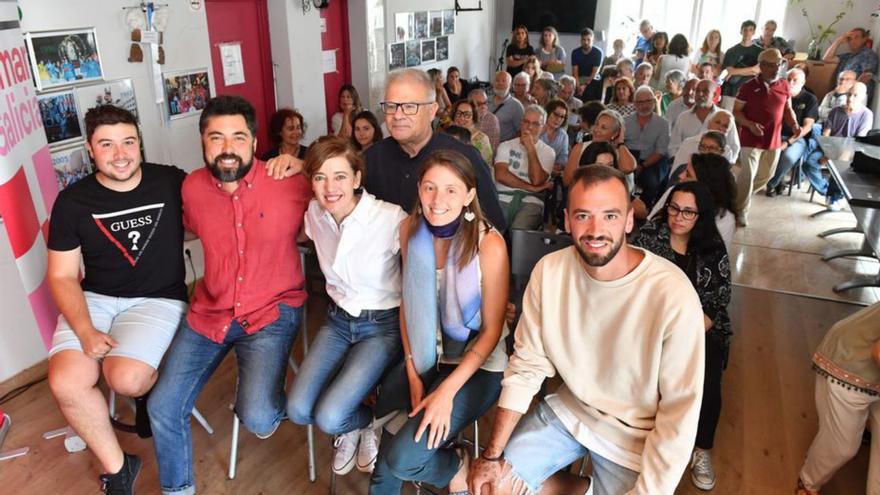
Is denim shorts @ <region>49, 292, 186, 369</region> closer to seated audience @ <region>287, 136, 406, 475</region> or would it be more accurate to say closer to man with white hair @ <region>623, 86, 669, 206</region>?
seated audience @ <region>287, 136, 406, 475</region>

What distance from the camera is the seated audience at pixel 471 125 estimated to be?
14.5 feet

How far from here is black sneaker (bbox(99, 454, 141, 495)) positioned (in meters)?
2.22

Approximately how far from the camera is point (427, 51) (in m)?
7.62

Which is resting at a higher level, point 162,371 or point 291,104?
point 291,104

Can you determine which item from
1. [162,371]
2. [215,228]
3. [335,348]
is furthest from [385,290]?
[162,371]

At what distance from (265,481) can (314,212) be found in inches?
42.7

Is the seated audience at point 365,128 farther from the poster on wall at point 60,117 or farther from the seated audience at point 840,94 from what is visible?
the seated audience at point 840,94

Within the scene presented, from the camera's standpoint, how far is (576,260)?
1.77 metres

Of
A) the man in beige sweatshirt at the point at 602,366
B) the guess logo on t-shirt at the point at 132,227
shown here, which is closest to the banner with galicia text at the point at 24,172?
the guess logo on t-shirt at the point at 132,227

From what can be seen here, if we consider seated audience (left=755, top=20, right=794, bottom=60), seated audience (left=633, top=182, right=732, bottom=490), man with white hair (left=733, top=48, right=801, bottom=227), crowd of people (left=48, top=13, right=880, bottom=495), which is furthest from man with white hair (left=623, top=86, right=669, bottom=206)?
seated audience (left=755, top=20, right=794, bottom=60)

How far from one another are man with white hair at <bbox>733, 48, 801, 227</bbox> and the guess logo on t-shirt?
4.50 metres

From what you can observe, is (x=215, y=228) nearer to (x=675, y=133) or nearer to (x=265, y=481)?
(x=265, y=481)

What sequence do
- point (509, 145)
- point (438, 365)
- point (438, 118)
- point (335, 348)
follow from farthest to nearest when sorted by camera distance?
point (438, 118)
point (509, 145)
point (335, 348)
point (438, 365)

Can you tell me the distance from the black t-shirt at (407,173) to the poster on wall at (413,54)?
494 centimetres
